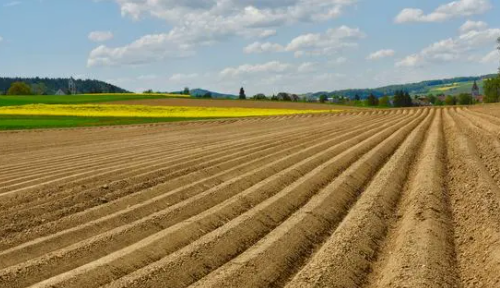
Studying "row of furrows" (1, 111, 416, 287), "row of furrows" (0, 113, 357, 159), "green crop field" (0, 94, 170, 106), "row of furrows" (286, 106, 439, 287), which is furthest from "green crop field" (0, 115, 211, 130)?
"row of furrows" (286, 106, 439, 287)

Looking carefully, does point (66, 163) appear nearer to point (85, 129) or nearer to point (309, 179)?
point (309, 179)

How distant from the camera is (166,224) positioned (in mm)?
8930

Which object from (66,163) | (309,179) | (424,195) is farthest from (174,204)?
(66,163)

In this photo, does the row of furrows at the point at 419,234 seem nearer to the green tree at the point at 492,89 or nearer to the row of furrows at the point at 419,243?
the row of furrows at the point at 419,243

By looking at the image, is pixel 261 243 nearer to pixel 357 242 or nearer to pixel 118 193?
pixel 357 242

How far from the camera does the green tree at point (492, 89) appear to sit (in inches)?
3975

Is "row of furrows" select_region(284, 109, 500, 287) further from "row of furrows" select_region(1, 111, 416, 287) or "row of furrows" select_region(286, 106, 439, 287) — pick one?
"row of furrows" select_region(1, 111, 416, 287)

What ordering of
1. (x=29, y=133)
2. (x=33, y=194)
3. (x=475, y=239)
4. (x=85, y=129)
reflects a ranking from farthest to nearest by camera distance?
(x=85, y=129), (x=29, y=133), (x=33, y=194), (x=475, y=239)

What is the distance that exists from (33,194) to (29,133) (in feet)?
93.6

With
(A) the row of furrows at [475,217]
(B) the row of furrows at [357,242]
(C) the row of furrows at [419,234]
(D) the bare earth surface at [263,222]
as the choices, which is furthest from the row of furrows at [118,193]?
(A) the row of furrows at [475,217]

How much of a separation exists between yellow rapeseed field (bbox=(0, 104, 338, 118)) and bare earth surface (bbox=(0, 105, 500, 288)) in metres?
43.0

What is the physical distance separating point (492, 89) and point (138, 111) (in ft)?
223

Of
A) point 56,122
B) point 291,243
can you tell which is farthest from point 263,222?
point 56,122

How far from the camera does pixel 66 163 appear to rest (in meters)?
18.5
